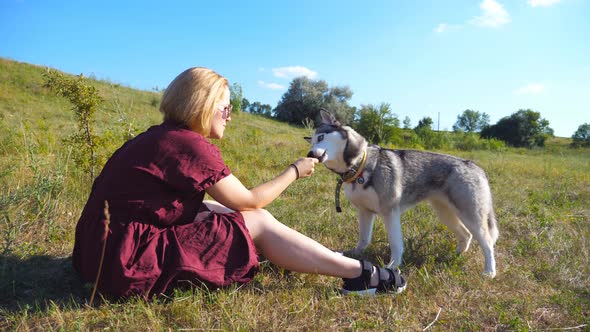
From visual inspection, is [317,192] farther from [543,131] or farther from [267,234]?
[543,131]

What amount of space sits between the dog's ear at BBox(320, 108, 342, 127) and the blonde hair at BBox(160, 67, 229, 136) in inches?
50.7

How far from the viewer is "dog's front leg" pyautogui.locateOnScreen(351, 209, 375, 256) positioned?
11.2ft

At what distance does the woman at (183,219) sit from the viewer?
2076 mm

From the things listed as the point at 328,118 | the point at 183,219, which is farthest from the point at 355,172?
the point at 183,219

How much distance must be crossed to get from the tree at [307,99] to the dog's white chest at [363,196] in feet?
82.4

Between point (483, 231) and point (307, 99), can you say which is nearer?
point (483, 231)

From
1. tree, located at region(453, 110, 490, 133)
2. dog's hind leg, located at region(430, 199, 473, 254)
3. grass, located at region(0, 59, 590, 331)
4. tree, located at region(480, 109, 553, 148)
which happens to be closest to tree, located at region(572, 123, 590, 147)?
tree, located at region(480, 109, 553, 148)

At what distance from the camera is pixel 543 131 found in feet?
110

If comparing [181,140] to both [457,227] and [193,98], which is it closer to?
[193,98]

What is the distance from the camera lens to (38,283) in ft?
8.46

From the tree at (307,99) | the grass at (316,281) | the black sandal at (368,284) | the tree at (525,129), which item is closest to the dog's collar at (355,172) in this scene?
the grass at (316,281)

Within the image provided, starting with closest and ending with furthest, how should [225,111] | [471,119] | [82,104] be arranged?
[225,111], [82,104], [471,119]

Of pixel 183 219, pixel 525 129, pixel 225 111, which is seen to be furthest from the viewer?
pixel 525 129

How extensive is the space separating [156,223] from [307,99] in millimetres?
30242
